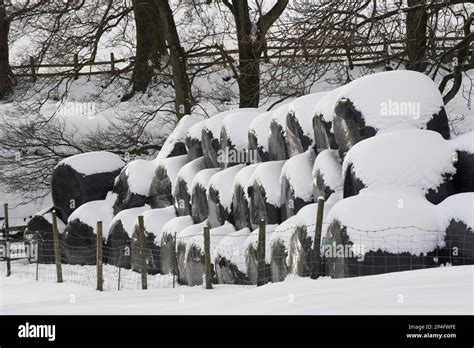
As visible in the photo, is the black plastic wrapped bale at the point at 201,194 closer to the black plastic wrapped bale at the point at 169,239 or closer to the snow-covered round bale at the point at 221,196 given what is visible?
the black plastic wrapped bale at the point at 169,239

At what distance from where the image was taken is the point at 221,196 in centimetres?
1819

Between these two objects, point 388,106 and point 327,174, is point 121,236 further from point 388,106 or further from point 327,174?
point 388,106

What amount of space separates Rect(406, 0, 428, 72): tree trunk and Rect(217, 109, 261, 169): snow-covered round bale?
329 centimetres

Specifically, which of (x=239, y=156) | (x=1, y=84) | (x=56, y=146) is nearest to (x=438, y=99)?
(x=239, y=156)

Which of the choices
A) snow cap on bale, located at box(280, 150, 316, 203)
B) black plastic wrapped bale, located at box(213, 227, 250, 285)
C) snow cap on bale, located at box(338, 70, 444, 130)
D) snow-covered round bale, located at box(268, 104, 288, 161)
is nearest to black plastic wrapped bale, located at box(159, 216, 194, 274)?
black plastic wrapped bale, located at box(213, 227, 250, 285)

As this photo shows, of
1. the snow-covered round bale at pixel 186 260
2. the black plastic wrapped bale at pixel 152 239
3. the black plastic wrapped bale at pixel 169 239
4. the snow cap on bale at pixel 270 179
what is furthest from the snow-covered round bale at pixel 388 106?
the black plastic wrapped bale at pixel 152 239

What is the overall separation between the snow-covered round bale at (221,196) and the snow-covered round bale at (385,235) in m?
5.04

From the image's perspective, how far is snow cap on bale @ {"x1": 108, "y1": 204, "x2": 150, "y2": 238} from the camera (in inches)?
833

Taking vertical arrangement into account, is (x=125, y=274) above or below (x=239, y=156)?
below

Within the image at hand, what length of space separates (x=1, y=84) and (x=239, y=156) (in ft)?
60.3

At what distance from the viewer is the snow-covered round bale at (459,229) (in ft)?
41.5

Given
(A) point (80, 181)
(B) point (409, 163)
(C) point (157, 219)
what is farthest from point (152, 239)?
(B) point (409, 163)

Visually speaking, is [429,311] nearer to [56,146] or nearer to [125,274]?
[125,274]
